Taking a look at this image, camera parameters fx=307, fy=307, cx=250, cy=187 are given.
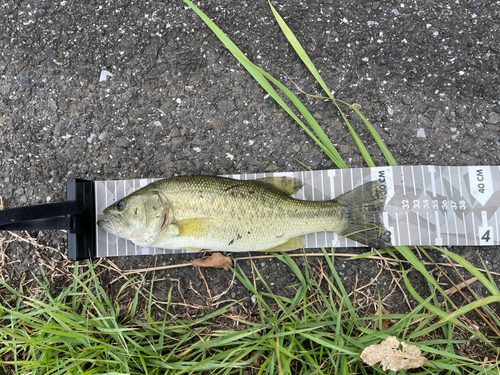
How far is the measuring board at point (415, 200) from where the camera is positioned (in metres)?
2.84

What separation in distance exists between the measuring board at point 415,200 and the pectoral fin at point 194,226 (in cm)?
40

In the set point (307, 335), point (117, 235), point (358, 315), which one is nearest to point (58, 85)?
point (117, 235)

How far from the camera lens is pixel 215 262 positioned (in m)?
2.87

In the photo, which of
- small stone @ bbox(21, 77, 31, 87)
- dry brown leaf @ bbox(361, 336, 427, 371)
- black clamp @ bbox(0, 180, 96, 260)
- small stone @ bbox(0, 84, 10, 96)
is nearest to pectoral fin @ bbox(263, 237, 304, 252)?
dry brown leaf @ bbox(361, 336, 427, 371)

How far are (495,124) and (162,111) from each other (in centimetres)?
327

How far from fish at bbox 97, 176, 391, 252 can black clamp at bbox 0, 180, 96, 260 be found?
0.22 metres

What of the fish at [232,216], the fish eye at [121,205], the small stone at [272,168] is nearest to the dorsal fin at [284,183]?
the fish at [232,216]

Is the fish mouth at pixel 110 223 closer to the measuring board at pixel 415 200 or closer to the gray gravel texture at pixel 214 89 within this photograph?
the measuring board at pixel 415 200

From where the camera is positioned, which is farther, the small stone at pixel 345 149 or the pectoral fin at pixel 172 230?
the small stone at pixel 345 149

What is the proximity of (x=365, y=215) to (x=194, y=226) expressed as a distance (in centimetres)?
153

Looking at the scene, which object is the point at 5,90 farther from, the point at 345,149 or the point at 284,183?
the point at 345,149

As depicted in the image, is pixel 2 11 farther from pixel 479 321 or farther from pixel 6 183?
pixel 479 321

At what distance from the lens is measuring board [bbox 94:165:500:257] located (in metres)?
2.84

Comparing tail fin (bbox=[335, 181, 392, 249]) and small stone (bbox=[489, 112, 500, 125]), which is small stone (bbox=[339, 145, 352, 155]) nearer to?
tail fin (bbox=[335, 181, 392, 249])
